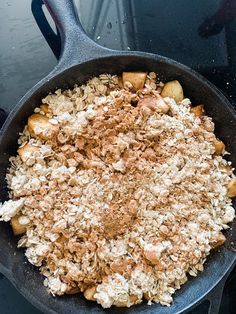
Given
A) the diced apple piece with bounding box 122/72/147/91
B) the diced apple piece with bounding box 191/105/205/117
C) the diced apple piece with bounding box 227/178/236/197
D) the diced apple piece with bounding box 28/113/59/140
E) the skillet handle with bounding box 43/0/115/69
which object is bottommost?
the diced apple piece with bounding box 227/178/236/197

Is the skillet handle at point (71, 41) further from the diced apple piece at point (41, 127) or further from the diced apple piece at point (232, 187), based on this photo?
the diced apple piece at point (232, 187)

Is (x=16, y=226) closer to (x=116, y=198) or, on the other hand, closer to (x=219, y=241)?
(x=116, y=198)

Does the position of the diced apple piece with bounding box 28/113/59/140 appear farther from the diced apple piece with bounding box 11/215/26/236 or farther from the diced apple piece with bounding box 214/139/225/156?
the diced apple piece with bounding box 214/139/225/156

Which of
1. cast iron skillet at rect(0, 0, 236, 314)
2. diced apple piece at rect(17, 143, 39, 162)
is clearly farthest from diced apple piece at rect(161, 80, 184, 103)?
diced apple piece at rect(17, 143, 39, 162)

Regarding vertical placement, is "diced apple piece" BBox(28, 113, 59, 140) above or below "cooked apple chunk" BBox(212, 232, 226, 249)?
above

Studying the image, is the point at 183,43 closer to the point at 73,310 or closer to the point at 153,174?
the point at 153,174
